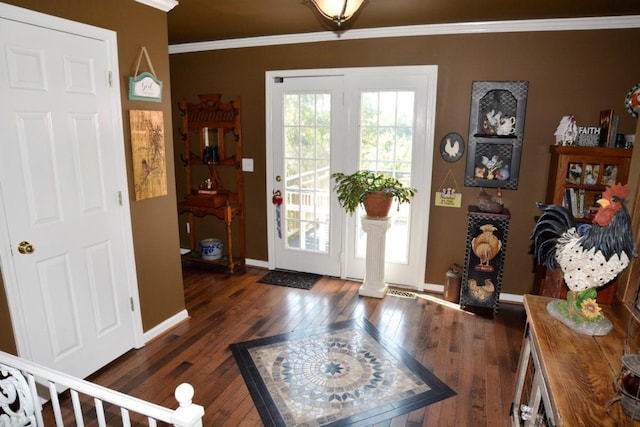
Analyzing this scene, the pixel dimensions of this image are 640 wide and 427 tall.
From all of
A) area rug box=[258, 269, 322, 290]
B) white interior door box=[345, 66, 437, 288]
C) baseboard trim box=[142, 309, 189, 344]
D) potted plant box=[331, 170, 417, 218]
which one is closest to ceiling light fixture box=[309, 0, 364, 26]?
potted plant box=[331, 170, 417, 218]

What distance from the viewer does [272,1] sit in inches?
114

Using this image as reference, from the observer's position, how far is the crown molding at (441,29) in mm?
3156

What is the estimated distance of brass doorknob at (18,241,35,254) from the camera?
2.15m

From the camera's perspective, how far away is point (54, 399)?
1451 mm

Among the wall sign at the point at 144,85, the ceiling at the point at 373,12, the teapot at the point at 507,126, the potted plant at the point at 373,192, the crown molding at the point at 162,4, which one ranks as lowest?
the potted plant at the point at 373,192

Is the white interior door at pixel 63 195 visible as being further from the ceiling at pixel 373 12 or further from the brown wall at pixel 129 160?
the ceiling at pixel 373 12

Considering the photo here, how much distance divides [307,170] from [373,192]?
0.93 m

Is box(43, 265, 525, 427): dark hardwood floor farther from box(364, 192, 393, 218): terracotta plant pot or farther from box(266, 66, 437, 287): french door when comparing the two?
box(364, 192, 393, 218): terracotta plant pot

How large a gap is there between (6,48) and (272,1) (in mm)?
1715

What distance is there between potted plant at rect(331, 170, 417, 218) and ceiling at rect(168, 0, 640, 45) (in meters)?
1.37

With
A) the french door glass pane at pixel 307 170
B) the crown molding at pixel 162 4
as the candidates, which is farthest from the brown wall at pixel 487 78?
the crown molding at pixel 162 4

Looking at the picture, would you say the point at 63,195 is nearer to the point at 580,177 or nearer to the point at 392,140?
the point at 392,140

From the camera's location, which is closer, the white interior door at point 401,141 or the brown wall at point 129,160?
the brown wall at point 129,160

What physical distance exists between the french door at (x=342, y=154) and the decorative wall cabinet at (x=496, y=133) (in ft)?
1.27
